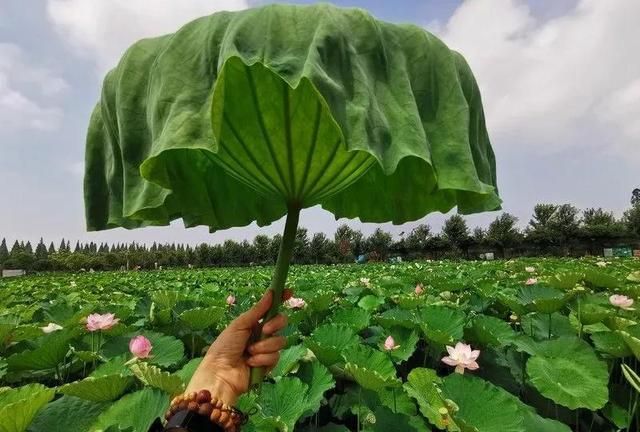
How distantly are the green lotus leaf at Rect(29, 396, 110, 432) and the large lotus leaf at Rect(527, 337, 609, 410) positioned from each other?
3.67 ft

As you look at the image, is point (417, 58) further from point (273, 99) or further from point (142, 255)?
point (142, 255)

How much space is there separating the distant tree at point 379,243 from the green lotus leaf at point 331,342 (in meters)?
39.3

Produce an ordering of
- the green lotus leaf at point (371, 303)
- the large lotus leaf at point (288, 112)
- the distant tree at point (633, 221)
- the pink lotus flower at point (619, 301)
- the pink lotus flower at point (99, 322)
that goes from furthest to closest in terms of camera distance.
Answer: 1. the distant tree at point (633, 221)
2. the green lotus leaf at point (371, 303)
3. the pink lotus flower at point (619, 301)
4. the pink lotus flower at point (99, 322)
5. the large lotus leaf at point (288, 112)

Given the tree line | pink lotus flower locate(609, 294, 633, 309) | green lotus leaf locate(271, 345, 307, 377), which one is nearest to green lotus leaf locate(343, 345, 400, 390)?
green lotus leaf locate(271, 345, 307, 377)

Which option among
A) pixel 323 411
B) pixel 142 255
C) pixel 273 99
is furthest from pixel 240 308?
pixel 142 255

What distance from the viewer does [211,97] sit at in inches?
24.2

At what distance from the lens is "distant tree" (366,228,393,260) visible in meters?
41.2

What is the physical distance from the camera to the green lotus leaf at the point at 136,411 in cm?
108

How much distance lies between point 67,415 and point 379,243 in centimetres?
4084

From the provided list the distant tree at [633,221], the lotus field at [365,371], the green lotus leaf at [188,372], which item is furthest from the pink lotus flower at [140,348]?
the distant tree at [633,221]

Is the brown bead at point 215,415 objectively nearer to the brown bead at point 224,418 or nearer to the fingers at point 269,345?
the brown bead at point 224,418

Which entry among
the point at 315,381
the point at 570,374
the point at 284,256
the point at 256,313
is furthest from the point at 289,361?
the point at 570,374

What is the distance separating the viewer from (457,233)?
36.6 m

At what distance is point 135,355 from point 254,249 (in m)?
44.1
